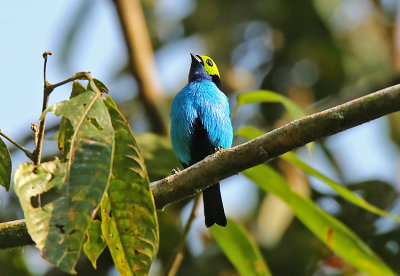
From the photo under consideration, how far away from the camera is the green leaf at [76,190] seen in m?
1.74

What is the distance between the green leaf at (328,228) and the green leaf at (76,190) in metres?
1.47

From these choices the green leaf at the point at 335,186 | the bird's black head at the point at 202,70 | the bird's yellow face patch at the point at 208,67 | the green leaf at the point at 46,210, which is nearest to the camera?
the green leaf at the point at 46,210

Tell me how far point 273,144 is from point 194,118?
1973 millimetres

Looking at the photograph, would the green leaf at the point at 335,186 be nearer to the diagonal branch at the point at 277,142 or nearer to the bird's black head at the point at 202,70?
the diagonal branch at the point at 277,142

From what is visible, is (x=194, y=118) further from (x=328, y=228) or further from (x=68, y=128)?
(x=68, y=128)

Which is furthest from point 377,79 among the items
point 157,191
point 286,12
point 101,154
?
point 101,154

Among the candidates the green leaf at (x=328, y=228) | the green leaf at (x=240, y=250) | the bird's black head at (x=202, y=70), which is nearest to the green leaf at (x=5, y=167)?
the green leaf at (x=328, y=228)

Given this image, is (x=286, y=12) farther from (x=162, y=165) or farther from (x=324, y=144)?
(x=162, y=165)

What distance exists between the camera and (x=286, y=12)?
23.5 feet

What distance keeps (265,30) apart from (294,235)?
9.40 ft

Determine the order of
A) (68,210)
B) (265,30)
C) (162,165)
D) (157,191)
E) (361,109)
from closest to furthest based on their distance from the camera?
(68,210) → (361,109) → (157,191) → (162,165) → (265,30)

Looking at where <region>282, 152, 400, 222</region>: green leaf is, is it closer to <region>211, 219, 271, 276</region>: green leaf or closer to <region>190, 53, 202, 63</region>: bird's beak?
<region>211, 219, 271, 276</region>: green leaf

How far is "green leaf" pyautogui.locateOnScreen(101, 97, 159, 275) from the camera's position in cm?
209

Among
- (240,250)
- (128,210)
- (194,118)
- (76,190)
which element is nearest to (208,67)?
(194,118)
